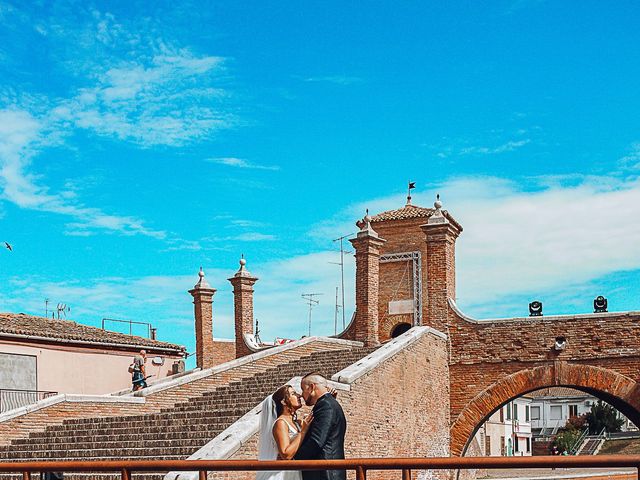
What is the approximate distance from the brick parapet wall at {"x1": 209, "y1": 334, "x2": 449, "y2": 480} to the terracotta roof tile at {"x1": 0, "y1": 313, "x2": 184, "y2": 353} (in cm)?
1001

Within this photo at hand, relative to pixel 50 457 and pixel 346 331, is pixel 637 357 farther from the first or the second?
pixel 50 457

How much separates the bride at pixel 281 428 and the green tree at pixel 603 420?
196ft

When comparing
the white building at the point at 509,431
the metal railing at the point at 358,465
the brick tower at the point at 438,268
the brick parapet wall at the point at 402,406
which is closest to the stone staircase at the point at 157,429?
the brick parapet wall at the point at 402,406

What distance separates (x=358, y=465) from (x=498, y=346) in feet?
61.6

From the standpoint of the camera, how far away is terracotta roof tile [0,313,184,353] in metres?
26.0

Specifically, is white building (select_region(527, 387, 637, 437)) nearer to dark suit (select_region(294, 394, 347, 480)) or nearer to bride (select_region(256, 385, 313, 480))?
bride (select_region(256, 385, 313, 480))

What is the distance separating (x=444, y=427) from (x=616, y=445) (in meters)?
36.1

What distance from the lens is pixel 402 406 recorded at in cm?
2045

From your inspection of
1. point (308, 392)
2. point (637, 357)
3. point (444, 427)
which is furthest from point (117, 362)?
point (308, 392)

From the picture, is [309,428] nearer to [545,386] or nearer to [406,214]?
[545,386]

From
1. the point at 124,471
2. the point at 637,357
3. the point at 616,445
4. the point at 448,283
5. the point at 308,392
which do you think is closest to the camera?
the point at 124,471

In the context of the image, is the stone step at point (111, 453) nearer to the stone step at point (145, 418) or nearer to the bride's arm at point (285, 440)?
the stone step at point (145, 418)

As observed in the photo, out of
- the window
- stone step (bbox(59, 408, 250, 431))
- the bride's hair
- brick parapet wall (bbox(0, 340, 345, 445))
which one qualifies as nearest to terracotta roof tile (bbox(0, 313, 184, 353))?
brick parapet wall (bbox(0, 340, 345, 445))

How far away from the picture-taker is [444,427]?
2383 cm
